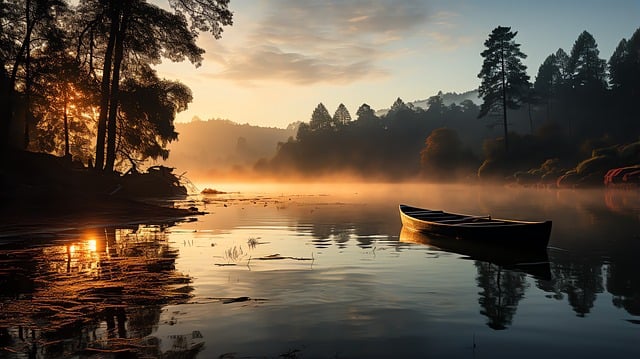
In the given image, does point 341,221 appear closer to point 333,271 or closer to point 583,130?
point 333,271

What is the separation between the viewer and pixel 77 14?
35.8 metres

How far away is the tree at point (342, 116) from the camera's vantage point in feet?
589

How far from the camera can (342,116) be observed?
595ft

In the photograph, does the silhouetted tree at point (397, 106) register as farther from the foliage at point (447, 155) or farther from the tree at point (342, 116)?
the foliage at point (447, 155)

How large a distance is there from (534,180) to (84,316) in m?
72.9

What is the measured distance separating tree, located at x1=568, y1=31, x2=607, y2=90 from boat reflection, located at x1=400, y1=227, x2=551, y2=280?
108 m

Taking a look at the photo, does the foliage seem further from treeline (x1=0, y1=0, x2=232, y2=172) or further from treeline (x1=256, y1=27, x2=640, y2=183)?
treeline (x1=0, y1=0, x2=232, y2=172)

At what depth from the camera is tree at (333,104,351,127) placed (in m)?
180

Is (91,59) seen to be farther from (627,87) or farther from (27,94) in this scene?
(627,87)

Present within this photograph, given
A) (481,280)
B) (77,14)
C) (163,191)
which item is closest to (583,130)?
(163,191)

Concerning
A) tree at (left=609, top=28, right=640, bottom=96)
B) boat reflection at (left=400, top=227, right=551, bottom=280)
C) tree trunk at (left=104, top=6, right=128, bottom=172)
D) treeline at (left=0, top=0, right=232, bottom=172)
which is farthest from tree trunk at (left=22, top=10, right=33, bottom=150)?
tree at (left=609, top=28, right=640, bottom=96)

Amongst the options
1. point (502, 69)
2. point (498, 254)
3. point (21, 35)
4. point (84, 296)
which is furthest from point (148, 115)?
point (502, 69)

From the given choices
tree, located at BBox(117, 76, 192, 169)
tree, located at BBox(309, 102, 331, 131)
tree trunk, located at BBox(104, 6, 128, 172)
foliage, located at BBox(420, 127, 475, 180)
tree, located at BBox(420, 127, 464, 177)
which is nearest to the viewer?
tree trunk, located at BBox(104, 6, 128, 172)

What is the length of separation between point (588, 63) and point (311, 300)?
12240 centimetres
